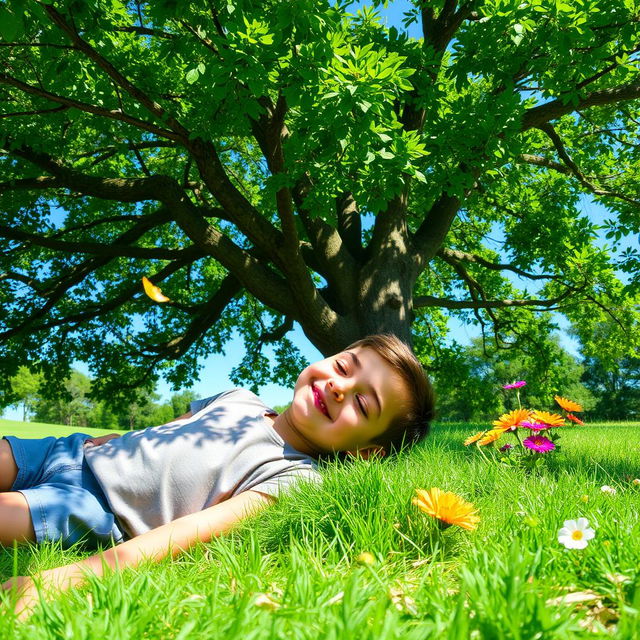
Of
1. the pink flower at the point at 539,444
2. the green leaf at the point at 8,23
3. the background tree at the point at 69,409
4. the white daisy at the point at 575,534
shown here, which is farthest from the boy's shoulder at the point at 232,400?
the background tree at the point at 69,409

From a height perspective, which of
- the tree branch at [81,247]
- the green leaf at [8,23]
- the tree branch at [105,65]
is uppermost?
the tree branch at [105,65]

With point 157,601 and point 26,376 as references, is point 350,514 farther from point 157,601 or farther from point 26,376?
point 26,376

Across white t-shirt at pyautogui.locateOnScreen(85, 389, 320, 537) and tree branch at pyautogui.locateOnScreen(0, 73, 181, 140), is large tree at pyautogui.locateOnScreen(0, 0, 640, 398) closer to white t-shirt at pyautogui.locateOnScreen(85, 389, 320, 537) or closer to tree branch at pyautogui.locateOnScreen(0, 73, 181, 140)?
tree branch at pyautogui.locateOnScreen(0, 73, 181, 140)

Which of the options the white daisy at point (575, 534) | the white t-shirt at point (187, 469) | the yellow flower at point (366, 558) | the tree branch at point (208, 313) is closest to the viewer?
the white daisy at point (575, 534)

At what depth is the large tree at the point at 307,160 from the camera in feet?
13.3

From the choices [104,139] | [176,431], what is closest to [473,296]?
[104,139]

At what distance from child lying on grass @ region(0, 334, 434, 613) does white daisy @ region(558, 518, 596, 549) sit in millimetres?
1203

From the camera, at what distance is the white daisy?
3.89 feet

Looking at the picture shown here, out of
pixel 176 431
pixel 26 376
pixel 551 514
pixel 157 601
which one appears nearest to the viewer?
pixel 157 601

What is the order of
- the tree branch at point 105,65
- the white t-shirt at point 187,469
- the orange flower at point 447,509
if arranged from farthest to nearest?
the tree branch at point 105,65
the white t-shirt at point 187,469
the orange flower at point 447,509

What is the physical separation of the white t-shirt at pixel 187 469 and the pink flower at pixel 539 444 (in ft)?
3.74

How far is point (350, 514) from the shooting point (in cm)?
170

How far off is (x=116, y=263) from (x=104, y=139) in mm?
3686

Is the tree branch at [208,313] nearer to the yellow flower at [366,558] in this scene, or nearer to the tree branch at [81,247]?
the tree branch at [81,247]
